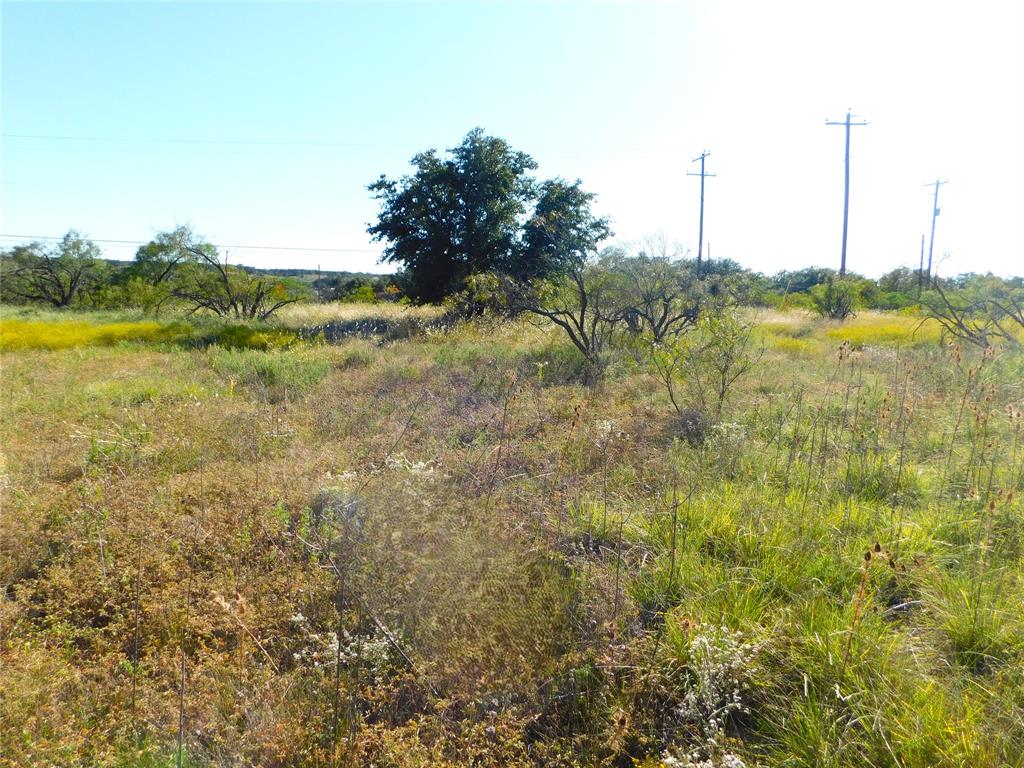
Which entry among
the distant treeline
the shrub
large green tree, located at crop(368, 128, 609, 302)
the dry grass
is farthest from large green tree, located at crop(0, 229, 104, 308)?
the shrub

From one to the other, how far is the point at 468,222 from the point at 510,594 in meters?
16.7

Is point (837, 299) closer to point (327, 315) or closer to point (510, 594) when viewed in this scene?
point (327, 315)

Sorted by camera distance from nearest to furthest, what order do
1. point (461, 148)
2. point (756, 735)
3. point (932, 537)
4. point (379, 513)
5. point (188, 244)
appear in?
1. point (756, 735)
2. point (932, 537)
3. point (379, 513)
4. point (461, 148)
5. point (188, 244)

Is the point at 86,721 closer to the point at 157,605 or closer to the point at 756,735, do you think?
the point at 157,605

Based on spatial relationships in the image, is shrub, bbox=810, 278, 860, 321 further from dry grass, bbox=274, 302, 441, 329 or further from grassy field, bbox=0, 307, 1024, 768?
grassy field, bbox=0, 307, 1024, 768

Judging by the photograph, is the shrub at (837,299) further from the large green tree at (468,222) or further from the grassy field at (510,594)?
the grassy field at (510,594)

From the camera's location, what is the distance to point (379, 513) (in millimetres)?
3346

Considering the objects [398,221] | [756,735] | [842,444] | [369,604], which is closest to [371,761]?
[369,604]

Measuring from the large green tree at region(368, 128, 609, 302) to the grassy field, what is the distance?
13.3 meters

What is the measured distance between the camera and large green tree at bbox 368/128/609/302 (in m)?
17.9

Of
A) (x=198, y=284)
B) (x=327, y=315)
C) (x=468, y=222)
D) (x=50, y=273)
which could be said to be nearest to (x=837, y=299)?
(x=468, y=222)

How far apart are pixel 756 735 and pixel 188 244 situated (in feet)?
81.2

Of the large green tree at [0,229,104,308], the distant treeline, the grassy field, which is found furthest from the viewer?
the large green tree at [0,229,104,308]

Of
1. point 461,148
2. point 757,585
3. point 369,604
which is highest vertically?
point 461,148
